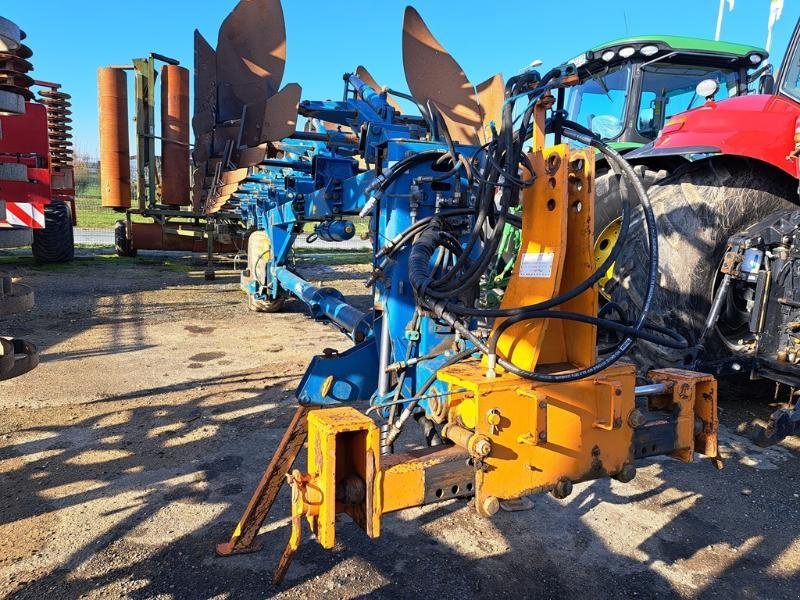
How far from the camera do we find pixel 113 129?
11023 millimetres

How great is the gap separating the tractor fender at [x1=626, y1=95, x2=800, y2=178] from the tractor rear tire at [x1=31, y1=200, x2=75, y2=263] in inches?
428

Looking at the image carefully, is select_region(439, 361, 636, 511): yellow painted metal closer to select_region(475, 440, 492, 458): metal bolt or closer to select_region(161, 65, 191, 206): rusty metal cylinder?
select_region(475, 440, 492, 458): metal bolt

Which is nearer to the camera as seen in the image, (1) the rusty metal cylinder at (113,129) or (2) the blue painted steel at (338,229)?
(2) the blue painted steel at (338,229)

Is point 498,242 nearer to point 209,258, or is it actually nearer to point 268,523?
point 268,523

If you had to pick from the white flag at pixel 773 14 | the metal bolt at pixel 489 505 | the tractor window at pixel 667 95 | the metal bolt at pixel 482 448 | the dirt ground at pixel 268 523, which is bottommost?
the dirt ground at pixel 268 523

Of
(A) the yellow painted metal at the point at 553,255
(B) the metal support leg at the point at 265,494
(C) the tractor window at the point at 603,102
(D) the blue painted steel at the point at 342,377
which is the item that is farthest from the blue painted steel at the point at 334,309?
(C) the tractor window at the point at 603,102

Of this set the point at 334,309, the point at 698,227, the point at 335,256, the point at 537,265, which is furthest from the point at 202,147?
the point at 537,265

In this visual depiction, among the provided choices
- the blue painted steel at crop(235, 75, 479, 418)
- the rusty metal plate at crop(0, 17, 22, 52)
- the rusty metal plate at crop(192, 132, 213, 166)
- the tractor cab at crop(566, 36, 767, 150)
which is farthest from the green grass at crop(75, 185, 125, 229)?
the rusty metal plate at crop(0, 17, 22, 52)

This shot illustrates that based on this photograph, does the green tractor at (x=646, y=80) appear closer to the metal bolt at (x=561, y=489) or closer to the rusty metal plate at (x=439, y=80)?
the rusty metal plate at (x=439, y=80)

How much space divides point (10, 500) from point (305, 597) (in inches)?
66.3

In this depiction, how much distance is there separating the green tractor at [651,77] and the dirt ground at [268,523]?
→ 9.52 ft

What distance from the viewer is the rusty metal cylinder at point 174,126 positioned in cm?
1065

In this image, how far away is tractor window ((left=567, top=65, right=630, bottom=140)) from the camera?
588 centimetres

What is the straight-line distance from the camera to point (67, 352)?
565 cm
